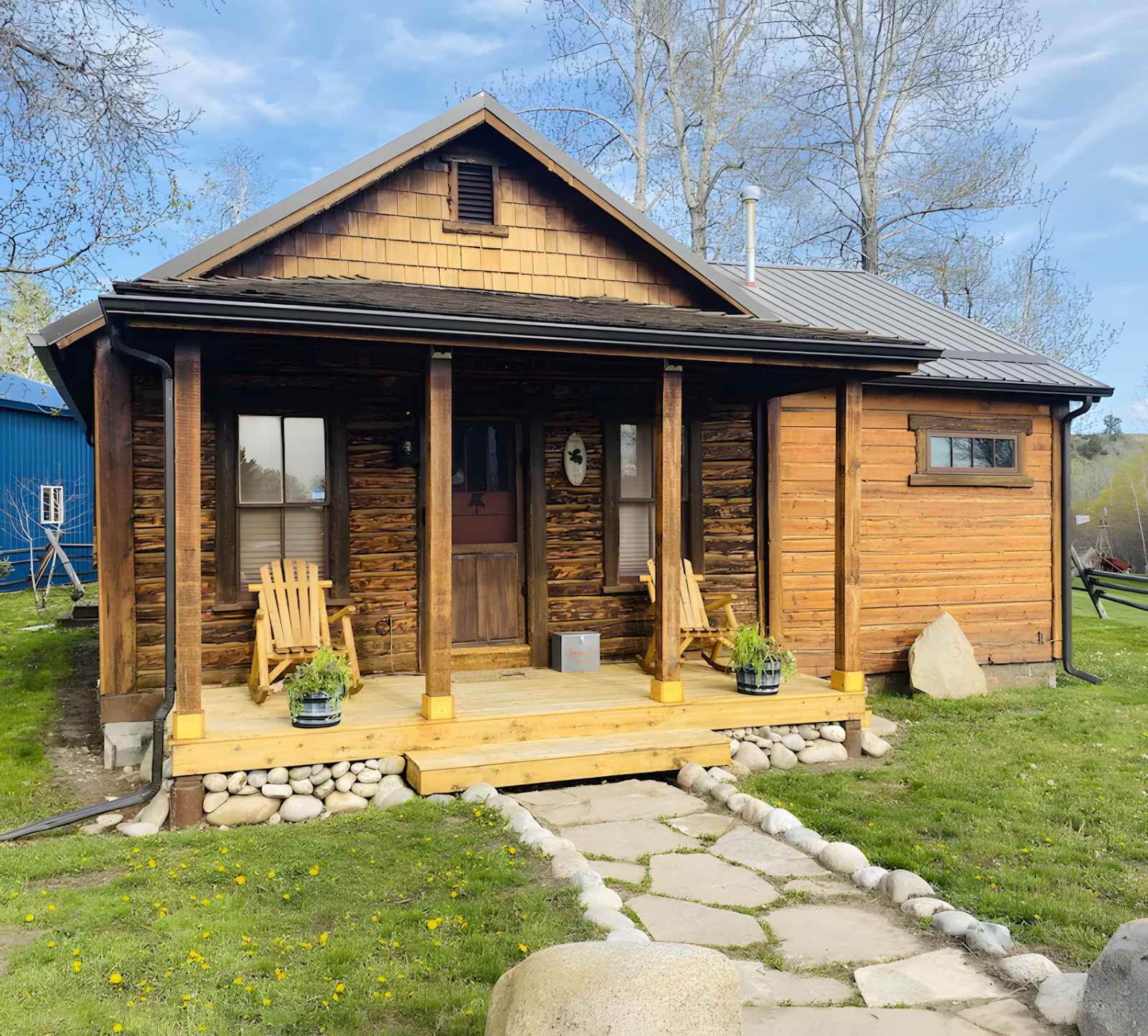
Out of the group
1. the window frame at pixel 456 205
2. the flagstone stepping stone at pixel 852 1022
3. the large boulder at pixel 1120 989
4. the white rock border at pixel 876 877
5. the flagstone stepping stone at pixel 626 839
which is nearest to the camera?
the large boulder at pixel 1120 989

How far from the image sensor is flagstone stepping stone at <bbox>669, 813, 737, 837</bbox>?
204 inches

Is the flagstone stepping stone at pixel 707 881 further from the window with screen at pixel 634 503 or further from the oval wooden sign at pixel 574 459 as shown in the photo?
the oval wooden sign at pixel 574 459

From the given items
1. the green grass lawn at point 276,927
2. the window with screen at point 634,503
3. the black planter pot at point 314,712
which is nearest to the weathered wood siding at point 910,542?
the window with screen at point 634,503

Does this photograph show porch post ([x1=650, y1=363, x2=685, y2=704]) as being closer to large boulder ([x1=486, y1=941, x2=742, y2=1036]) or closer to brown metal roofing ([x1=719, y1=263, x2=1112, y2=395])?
brown metal roofing ([x1=719, y1=263, x2=1112, y2=395])

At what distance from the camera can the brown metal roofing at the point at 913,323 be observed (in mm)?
9406

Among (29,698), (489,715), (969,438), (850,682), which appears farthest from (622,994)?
(969,438)

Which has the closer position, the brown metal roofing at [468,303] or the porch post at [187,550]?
the porch post at [187,550]

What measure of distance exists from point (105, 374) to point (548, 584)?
11.9 ft

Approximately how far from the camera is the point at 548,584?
8.20 m

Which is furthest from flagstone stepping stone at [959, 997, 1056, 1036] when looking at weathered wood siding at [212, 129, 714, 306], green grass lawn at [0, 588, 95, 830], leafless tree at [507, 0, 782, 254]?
leafless tree at [507, 0, 782, 254]

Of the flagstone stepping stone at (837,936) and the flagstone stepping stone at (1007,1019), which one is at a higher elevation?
the flagstone stepping stone at (1007,1019)

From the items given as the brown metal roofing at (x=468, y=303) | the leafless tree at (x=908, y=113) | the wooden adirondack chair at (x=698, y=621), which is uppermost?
the leafless tree at (x=908, y=113)

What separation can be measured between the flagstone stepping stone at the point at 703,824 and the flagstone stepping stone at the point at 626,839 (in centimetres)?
7

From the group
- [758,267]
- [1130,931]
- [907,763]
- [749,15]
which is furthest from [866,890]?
[749,15]
